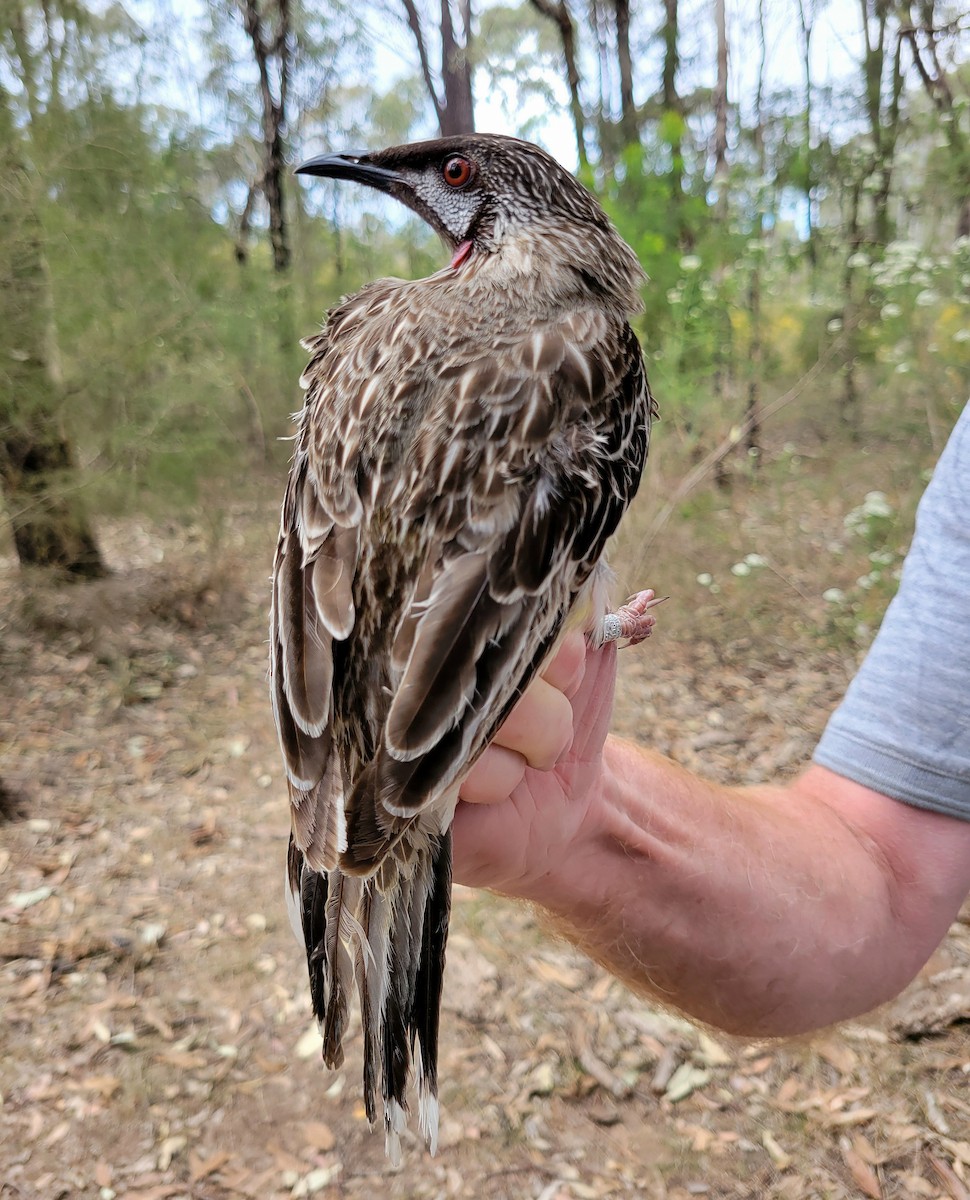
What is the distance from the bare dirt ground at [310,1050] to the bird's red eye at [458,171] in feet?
8.74

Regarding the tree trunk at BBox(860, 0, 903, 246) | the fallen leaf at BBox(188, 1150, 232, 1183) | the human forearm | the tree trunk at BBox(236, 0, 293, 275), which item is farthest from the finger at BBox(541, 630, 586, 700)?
the tree trunk at BBox(236, 0, 293, 275)

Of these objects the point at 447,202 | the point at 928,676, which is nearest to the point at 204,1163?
the point at 928,676

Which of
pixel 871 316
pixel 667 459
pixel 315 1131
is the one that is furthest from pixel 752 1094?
pixel 871 316

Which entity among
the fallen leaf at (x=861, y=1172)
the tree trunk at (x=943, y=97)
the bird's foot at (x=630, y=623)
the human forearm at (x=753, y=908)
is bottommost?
the fallen leaf at (x=861, y=1172)

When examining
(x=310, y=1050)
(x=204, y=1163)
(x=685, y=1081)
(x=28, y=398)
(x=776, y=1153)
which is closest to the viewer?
(x=776, y=1153)

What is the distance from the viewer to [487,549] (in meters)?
1.61

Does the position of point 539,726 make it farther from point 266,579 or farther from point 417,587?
point 266,579

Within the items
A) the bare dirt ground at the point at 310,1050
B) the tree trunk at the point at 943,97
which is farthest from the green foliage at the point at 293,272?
the bare dirt ground at the point at 310,1050

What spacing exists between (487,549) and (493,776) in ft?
1.54

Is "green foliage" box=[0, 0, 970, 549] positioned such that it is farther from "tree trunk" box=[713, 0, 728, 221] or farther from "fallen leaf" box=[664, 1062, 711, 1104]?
"fallen leaf" box=[664, 1062, 711, 1104]

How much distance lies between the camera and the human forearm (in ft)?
6.61

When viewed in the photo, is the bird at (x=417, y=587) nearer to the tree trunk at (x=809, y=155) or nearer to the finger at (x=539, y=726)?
the finger at (x=539, y=726)

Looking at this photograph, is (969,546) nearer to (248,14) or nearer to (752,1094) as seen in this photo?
(752,1094)

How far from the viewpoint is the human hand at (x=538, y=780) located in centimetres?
169
